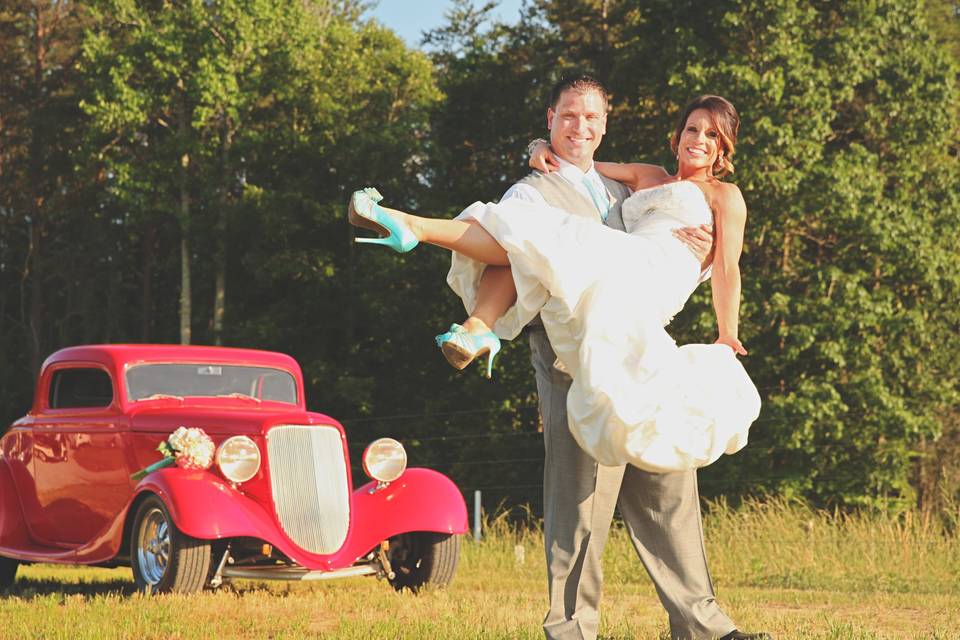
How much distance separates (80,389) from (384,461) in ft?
8.89

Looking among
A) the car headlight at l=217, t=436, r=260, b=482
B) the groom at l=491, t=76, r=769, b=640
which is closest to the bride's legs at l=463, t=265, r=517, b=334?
the groom at l=491, t=76, r=769, b=640

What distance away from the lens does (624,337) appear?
425 centimetres

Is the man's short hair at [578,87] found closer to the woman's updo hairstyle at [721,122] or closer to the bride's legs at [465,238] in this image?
the woman's updo hairstyle at [721,122]

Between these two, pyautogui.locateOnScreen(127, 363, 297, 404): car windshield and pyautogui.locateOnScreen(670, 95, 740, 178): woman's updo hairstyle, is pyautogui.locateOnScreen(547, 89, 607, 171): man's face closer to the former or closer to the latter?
pyautogui.locateOnScreen(670, 95, 740, 178): woman's updo hairstyle

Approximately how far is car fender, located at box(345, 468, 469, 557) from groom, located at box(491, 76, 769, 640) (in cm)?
400

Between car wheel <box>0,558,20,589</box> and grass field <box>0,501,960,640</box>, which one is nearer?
grass field <box>0,501,960,640</box>

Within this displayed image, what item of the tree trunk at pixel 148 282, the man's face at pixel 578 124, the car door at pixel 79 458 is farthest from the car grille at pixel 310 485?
the tree trunk at pixel 148 282

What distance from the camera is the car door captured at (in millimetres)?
9164

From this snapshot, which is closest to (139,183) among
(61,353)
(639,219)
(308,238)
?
(308,238)

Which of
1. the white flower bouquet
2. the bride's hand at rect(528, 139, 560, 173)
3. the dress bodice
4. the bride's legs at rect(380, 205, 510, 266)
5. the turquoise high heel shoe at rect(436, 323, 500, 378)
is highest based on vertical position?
the bride's hand at rect(528, 139, 560, 173)

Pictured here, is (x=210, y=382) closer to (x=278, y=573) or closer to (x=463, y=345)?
(x=278, y=573)

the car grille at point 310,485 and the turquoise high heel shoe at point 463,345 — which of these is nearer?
the turquoise high heel shoe at point 463,345

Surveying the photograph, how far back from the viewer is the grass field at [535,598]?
240 inches

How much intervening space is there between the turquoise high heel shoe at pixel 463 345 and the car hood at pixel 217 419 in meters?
4.45
